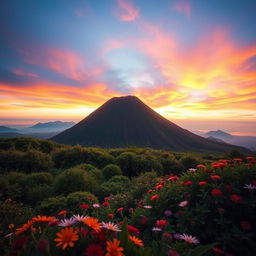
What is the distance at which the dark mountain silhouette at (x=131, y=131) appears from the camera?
97250mm

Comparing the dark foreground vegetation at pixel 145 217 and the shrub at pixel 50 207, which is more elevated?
the dark foreground vegetation at pixel 145 217

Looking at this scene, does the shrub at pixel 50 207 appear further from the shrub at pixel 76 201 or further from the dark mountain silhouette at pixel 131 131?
the dark mountain silhouette at pixel 131 131

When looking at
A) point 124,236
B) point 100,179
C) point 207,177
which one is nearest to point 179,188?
point 207,177

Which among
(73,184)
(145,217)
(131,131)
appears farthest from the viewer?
(131,131)

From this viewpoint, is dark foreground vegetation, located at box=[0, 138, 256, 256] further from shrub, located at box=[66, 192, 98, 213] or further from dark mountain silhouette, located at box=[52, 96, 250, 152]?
dark mountain silhouette, located at box=[52, 96, 250, 152]

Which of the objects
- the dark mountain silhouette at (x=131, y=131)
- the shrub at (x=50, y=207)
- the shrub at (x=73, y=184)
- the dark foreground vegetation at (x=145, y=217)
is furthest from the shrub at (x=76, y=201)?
the dark mountain silhouette at (x=131, y=131)

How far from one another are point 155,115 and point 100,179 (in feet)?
388

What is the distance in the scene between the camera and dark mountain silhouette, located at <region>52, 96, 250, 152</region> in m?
97.2

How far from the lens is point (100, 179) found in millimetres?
9656

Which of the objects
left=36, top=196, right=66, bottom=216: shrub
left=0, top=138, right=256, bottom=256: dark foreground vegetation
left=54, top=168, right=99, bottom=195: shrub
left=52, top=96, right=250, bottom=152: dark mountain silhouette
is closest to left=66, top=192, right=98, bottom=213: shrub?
left=0, top=138, right=256, bottom=256: dark foreground vegetation

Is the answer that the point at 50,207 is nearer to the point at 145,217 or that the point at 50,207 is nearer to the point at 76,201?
the point at 76,201

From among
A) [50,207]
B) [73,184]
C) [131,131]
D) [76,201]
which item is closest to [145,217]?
[76,201]

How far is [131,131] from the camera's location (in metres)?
116

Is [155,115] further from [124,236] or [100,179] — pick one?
[124,236]
